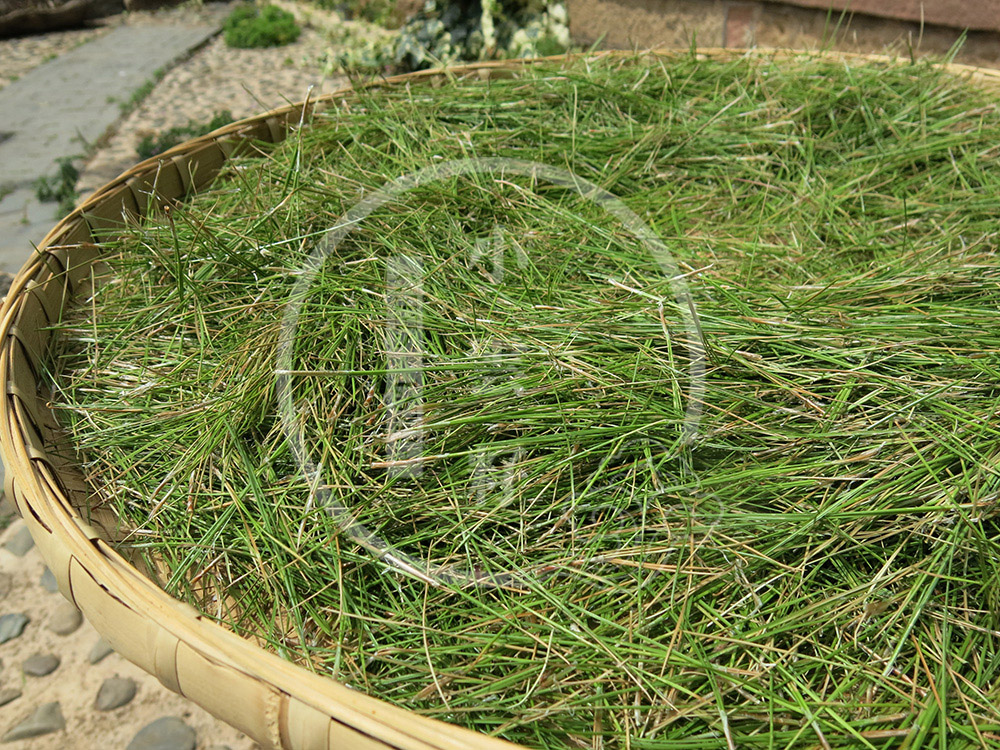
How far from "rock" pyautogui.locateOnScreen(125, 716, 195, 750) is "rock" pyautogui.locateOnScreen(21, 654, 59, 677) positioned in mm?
211

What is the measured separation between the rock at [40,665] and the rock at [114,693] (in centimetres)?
10

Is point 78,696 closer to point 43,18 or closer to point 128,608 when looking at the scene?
point 128,608

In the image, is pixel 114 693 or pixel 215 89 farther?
pixel 215 89

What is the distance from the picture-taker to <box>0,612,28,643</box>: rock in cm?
129

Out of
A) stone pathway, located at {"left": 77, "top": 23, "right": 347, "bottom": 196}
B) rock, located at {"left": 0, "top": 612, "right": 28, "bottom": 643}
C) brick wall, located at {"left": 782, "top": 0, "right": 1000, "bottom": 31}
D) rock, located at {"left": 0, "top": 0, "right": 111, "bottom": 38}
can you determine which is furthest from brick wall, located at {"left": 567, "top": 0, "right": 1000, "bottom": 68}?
rock, located at {"left": 0, "top": 0, "right": 111, "bottom": 38}

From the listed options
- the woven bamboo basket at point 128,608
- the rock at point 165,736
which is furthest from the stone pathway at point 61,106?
the rock at point 165,736

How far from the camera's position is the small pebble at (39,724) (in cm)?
112

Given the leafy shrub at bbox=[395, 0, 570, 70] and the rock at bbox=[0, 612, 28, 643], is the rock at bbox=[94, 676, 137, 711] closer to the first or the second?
the rock at bbox=[0, 612, 28, 643]

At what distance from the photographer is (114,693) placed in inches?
47.0

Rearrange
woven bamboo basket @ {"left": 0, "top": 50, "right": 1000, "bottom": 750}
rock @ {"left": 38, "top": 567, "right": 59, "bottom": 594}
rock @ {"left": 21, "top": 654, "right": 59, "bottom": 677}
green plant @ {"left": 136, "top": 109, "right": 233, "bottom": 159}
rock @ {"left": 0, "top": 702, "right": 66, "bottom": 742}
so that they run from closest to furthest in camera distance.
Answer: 1. woven bamboo basket @ {"left": 0, "top": 50, "right": 1000, "bottom": 750}
2. rock @ {"left": 0, "top": 702, "right": 66, "bottom": 742}
3. rock @ {"left": 21, "top": 654, "right": 59, "bottom": 677}
4. rock @ {"left": 38, "top": 567, "right": 59, "bottom": 594}
5. green plant @ {"left": 136, "top": 109, "right": 233, "bottom": 159}

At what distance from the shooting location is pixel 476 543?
806mm

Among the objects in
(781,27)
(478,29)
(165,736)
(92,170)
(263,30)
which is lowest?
(165,736)

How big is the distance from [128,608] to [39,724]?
678 mm

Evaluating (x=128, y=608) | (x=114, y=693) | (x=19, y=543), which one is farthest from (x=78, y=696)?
(x=128, y=608)
